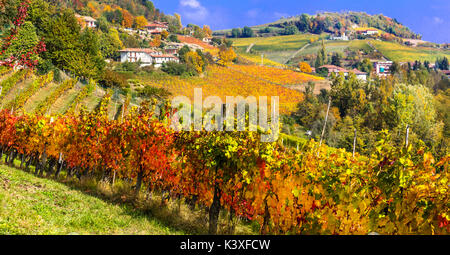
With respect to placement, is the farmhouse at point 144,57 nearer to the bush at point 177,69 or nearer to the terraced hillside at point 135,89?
the bush at point 177,69

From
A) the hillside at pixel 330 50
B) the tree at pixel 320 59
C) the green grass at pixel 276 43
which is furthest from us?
the green grass at pixel 276 43

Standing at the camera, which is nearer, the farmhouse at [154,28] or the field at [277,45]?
the farmhouse at [154,28]

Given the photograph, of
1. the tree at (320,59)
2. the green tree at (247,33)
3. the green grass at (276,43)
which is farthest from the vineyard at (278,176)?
the green tree at (247,33)

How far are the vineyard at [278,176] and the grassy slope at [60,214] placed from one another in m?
1.49

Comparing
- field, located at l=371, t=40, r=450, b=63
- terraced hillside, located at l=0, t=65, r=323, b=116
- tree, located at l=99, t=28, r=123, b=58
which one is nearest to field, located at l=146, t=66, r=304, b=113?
terraced hillside, located at l=0, t=65, r=323, b=116

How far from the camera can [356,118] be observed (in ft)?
162

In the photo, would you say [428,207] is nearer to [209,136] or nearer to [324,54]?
[209,136]

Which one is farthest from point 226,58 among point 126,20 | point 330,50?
point 330,50

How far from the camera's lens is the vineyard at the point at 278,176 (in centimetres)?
471

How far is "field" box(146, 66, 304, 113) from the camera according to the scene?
61.2 meters
